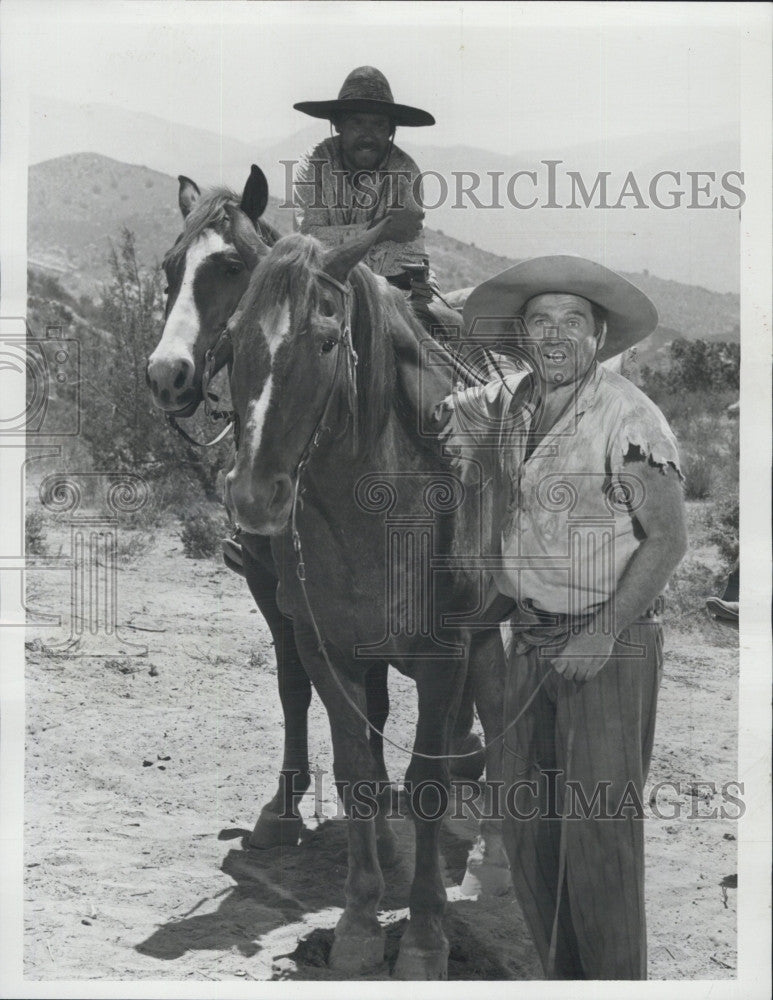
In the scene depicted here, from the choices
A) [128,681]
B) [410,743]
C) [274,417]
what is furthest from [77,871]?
[274,417]

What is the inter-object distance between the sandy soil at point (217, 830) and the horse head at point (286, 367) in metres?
1.83

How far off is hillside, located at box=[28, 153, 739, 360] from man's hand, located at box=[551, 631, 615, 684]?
2398 millimetres

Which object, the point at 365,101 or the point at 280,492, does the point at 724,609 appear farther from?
the point at 365,101

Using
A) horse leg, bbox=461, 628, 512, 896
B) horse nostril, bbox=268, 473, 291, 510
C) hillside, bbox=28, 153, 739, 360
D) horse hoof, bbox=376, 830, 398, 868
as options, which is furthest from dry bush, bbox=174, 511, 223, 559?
horse nostril, bbox=268, 473, 291, 510

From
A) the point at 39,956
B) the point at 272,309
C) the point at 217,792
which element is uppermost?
the point at 272,309

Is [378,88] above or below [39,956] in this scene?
above

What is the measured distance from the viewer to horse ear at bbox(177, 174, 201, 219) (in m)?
4.57

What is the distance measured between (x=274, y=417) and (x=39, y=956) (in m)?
2.29

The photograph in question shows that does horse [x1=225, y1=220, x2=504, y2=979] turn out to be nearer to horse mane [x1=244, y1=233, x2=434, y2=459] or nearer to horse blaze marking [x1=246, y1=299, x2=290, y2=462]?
horse mane [x1=244, y1=233, x2=434, y2=459]

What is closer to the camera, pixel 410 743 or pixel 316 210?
pixel 316 210

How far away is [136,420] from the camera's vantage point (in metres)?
7.45

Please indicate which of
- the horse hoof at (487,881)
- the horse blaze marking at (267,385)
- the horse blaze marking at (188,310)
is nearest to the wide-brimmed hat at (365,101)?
the horse blaze marking at (188,310)

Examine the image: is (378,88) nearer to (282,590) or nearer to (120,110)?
(120,110)

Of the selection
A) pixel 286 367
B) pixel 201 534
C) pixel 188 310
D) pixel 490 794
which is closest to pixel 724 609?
pixel 490 794
